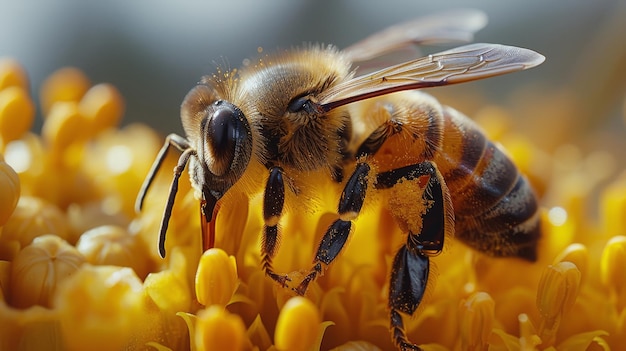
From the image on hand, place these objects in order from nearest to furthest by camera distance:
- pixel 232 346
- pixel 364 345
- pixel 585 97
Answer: pixel 232 346, pixel 364 345, pixel 585 97

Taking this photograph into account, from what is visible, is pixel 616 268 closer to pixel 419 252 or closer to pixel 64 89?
pixel 419 252

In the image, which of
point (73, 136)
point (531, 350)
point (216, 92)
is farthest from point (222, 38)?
point (531, 350)

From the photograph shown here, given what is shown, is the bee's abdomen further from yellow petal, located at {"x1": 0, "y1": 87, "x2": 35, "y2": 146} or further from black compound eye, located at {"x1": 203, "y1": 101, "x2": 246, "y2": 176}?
yellow petal, located at {"x1": 0, "y1": 87, "x2": 35, "y2": 146}

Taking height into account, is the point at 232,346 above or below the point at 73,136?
below

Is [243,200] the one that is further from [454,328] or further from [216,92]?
[454,328]

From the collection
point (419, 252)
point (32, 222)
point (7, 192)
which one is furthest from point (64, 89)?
point (419, 252)

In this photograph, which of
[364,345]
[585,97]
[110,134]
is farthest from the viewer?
[585,97]
